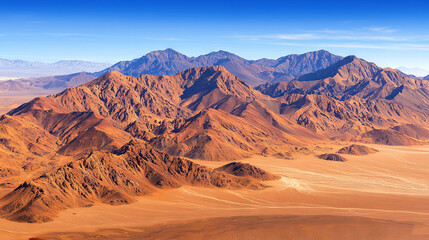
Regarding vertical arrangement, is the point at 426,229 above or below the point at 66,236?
above

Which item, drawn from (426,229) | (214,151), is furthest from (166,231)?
(214,151)

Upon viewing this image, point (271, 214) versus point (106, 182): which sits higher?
point (106, 182)

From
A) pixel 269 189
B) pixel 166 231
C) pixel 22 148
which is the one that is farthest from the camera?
pixel 22 148

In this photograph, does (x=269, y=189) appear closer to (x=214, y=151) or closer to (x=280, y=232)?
(x=280, y=232)

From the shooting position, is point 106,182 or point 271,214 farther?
point 106,182

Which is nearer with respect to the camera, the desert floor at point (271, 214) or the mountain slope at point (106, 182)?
the desert floor at point (271, 214)

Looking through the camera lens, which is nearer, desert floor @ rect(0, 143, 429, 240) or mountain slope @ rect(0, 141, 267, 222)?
desert floor @ rect(0, 143, 429, 240)

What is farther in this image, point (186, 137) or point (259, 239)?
point (186, 137)

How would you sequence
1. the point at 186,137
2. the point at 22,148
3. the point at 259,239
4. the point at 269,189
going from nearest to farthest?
the point at 259,239, the point at 269,189, the point at 22,148, the point at 186,137
